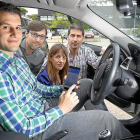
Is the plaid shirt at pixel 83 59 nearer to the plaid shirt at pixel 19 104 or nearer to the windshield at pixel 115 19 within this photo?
the windshield at pixel 115 19

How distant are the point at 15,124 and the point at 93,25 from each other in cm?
121

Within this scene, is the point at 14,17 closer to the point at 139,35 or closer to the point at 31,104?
the point at 31,104

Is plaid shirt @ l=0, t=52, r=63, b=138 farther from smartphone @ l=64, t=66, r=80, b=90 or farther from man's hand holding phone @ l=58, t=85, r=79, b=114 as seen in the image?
smartphone @ l=64, t=66, r=80, b=90

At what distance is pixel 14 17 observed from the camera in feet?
4.10

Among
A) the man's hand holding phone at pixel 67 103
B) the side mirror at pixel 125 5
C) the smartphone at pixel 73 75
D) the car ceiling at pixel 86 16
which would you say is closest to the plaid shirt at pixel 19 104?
the man's hand holding phone at pixel 67 103

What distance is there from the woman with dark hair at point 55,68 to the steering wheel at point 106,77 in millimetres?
488

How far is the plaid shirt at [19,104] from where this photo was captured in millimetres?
1003

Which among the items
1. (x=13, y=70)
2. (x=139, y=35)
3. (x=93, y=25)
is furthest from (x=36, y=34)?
(x=13, y=70)

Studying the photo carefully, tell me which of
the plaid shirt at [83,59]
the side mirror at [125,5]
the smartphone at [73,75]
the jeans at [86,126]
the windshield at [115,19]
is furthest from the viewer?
the plaid shirt at [83,59]

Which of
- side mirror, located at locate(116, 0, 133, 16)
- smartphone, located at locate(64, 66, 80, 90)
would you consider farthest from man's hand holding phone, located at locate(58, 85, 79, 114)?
side mirror, located at locate(116, 0, 133, 16)

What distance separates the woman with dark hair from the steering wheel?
0.49 meters

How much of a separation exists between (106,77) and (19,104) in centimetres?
56

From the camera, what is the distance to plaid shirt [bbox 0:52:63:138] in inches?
39.5

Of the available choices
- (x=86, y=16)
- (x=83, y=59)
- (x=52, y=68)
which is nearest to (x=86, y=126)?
(x=52, y=68)
